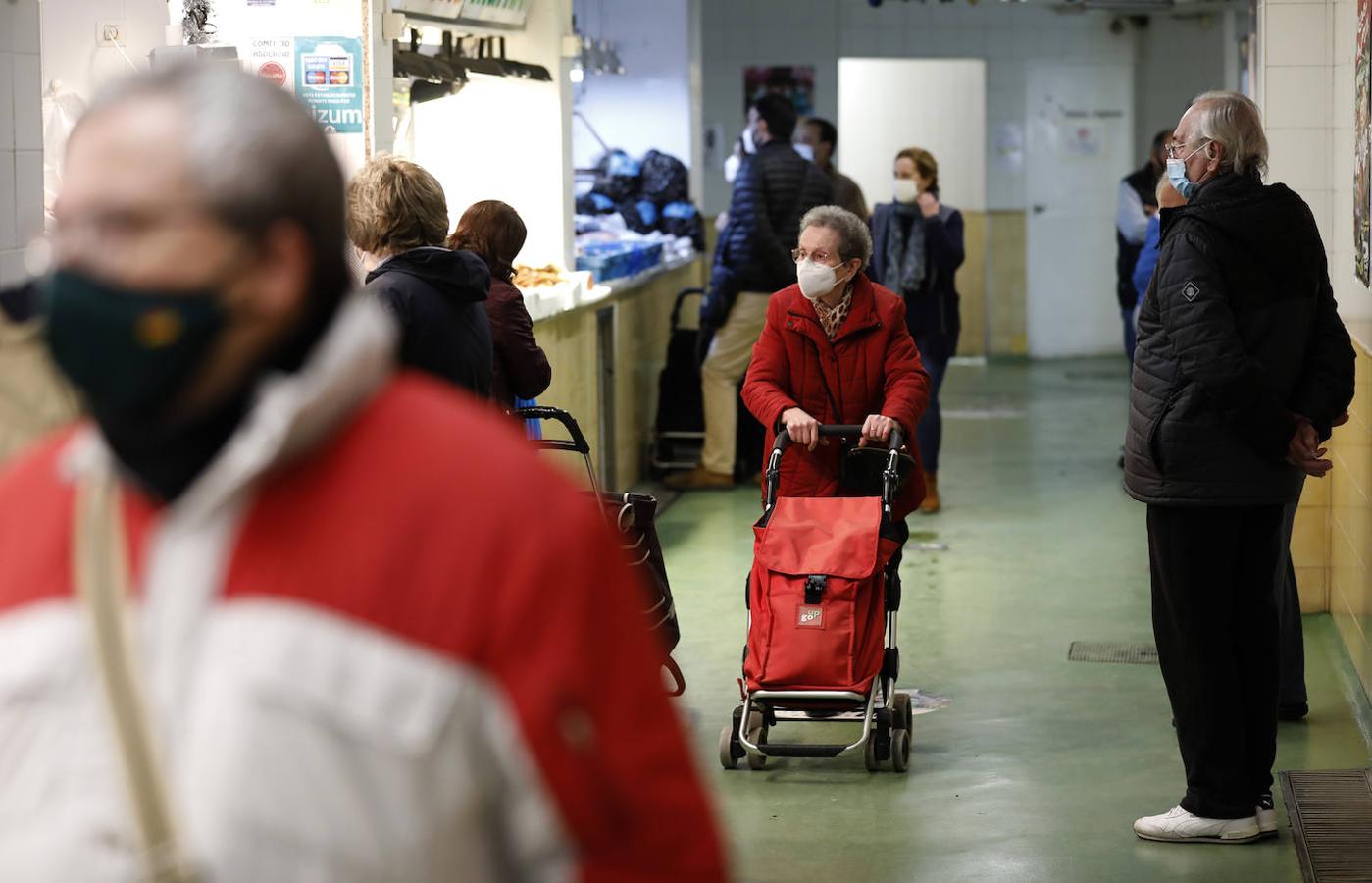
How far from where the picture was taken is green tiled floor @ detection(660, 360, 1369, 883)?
172 inches

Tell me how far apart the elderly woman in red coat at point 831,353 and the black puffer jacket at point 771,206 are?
12.7 ft

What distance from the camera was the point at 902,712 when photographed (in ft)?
16.9

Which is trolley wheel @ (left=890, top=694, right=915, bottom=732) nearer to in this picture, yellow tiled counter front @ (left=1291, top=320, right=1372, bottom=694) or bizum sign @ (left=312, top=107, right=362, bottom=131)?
yellow tiled counter front @ (left=1291, top=320, right=1372, bottom=694)

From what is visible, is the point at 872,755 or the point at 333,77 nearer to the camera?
the point at 872,755

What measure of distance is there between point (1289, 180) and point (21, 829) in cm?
601

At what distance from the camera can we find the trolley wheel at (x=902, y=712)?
16.6ft

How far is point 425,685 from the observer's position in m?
1.30

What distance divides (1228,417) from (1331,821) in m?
1.08

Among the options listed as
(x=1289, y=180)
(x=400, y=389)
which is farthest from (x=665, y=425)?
(x=400, y=389)

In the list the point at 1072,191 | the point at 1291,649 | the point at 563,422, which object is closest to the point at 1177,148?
the point at 563,422

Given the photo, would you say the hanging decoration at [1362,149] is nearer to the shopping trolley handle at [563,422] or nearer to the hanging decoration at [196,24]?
the shopping trolley handle at [563,422]

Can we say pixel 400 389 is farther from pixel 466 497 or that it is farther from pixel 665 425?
pixel 665 425

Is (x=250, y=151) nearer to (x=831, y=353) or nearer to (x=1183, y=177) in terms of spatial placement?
(x=1183, y=177)

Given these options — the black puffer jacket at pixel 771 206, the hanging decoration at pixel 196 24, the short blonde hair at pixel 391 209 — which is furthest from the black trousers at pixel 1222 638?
the black puffer jacket at pixel 771 206
